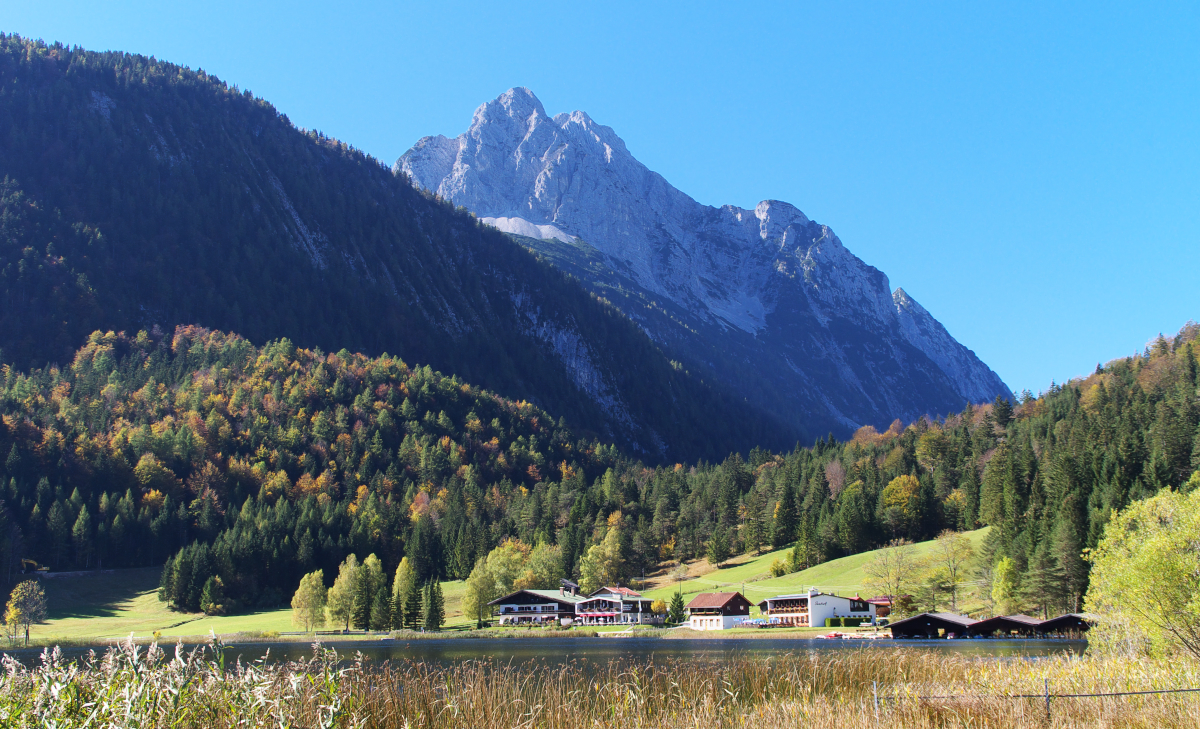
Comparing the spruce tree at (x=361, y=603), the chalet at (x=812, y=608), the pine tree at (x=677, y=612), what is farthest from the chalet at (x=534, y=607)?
the chalet at (x=812, y=608)

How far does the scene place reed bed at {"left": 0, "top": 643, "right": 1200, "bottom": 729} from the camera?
11.5 metres

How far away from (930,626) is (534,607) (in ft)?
188

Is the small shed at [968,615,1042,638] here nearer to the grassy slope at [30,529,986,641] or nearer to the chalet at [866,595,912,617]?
the chalet at [866,595,912,617]

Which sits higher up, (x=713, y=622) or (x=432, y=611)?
(x=432, y=611)

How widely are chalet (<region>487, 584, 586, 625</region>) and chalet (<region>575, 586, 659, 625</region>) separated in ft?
5.53

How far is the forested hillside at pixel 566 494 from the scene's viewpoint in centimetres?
10244

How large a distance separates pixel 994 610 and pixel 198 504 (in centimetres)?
14424

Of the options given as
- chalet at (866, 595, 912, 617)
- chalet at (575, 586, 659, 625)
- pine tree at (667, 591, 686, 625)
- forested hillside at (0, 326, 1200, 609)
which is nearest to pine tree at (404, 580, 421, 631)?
chalet at (575, 586, 659, 625)

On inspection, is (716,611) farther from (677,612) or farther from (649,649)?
(649,649)

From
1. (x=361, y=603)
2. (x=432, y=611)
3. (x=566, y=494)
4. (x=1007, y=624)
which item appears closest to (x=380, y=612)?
(x=361, y=603)

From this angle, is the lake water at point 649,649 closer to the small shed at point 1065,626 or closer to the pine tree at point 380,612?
the small shed at point 1065,626

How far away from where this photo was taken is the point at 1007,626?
78.6 m

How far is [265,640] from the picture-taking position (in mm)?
94625

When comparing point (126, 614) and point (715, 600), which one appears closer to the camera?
point (715, 600)
